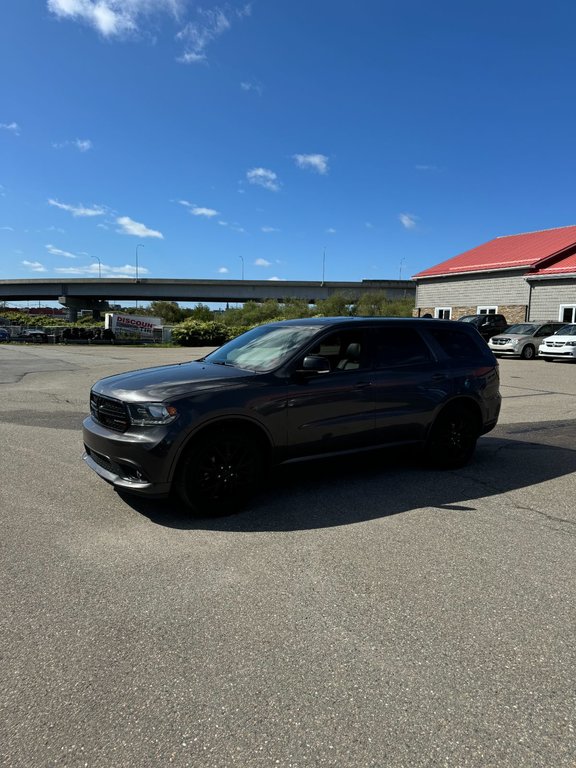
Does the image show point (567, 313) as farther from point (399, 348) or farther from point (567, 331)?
point (399, 348)

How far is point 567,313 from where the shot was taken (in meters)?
28.8

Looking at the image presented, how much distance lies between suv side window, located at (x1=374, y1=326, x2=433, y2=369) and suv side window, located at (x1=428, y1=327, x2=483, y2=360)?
0.30 metres

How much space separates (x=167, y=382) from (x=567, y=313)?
29577mm

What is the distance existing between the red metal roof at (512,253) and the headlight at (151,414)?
101 ft

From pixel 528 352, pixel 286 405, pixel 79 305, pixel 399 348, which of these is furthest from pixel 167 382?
pixel 79 305

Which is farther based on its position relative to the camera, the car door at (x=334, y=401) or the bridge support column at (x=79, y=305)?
the bridge support column at (x=79, y=305)

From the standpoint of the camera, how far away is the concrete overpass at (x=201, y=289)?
73500mm

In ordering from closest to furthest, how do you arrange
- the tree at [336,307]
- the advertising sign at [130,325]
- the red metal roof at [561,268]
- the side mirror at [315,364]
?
the side mirror at [315,364]
the red metal roof at [561,268]
the advertising sign at [130,325]
the tree at [336,307]

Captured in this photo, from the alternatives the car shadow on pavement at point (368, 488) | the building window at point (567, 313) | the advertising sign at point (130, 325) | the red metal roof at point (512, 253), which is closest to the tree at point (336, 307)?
the red metal roof at point (512, 253)

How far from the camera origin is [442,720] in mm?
2219

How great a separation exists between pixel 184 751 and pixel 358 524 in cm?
251

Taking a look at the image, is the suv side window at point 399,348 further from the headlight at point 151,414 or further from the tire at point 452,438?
the headlight at point 151,414

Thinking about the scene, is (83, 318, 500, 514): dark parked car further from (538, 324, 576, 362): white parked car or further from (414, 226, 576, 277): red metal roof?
(414, 226, 576, 277): red metal roof

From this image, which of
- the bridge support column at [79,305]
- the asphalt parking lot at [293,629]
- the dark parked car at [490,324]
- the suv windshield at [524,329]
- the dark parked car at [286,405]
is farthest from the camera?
the bridge support column at [79,305]
